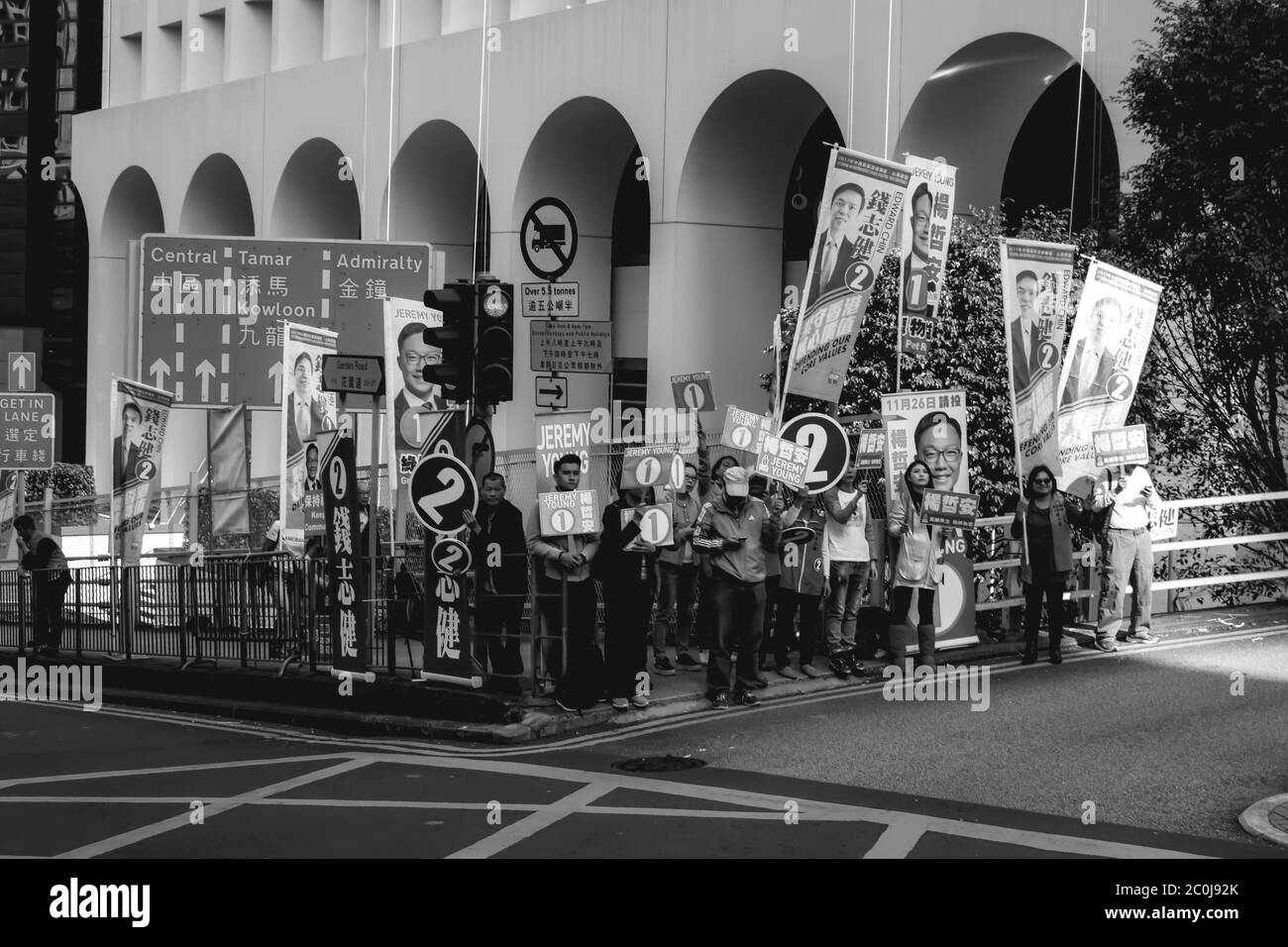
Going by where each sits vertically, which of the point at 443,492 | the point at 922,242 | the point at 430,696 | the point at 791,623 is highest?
the point at 922,242

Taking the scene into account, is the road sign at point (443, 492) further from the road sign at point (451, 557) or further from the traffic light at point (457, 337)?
the traffic light at point (457, 337)

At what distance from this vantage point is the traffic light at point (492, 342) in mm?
13219

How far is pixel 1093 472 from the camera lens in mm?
15914

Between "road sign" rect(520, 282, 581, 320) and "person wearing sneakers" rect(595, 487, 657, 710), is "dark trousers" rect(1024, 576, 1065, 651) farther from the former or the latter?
"road sign" rect(520, 282, 581, 320)

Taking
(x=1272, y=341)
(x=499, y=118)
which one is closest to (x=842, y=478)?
(x=1272, y=341)

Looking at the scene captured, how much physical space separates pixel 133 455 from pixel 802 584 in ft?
27.8

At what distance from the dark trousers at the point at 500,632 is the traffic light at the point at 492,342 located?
1.68 metres

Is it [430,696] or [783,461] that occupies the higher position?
[783,461]

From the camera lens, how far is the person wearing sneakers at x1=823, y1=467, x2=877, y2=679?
14.8 metres

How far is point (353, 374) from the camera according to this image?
1347 centimetres

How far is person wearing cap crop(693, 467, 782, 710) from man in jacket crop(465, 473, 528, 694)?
152cm

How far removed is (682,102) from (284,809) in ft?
65.9

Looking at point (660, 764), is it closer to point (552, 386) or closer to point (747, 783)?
point (747, 783)

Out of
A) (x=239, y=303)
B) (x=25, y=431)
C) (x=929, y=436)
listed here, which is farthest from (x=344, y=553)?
(x=25, y=431)
